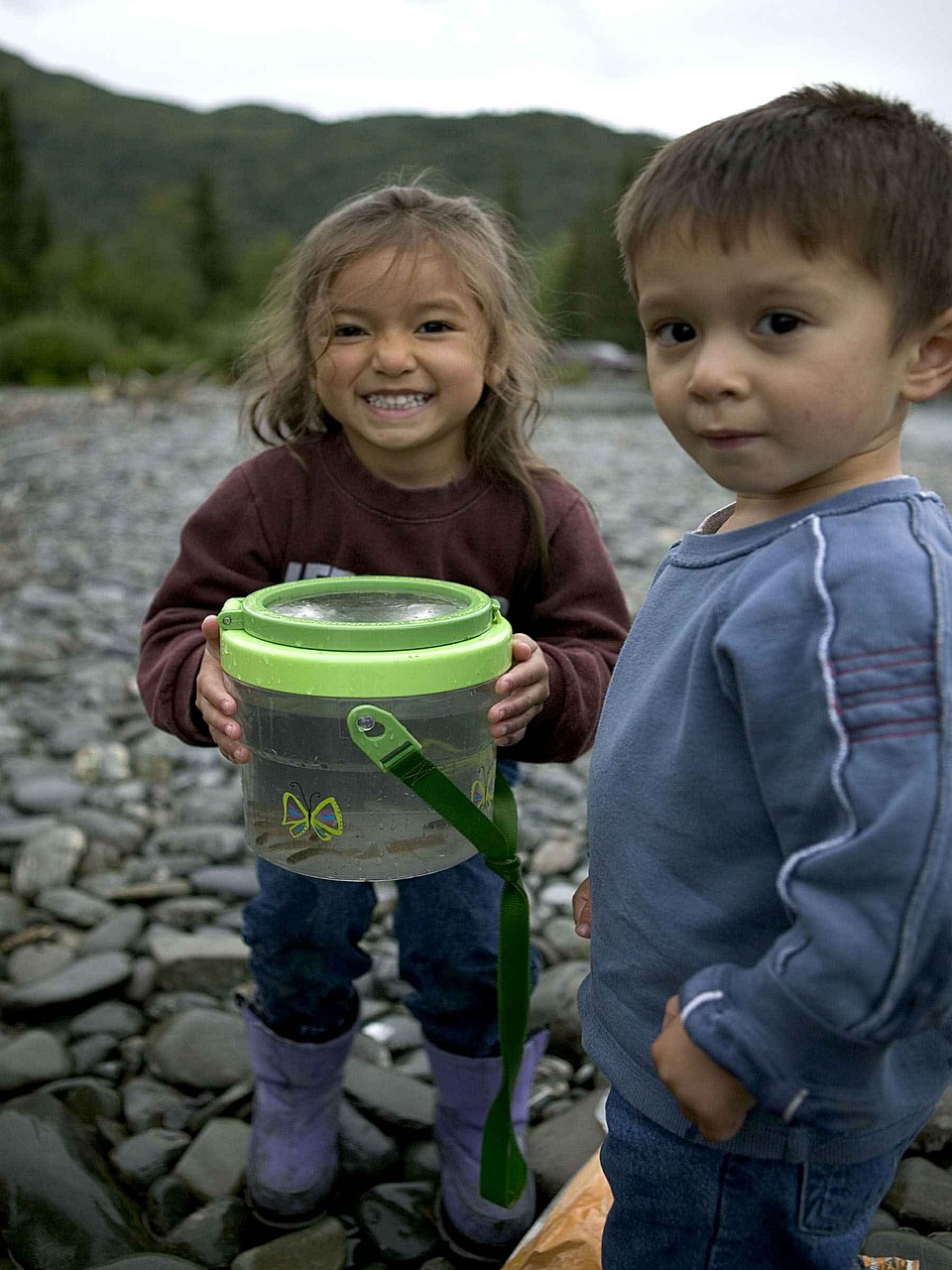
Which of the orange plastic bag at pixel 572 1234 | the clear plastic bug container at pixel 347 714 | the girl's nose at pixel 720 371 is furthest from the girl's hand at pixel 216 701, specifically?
the orange plastic bag at pixel 572 1234

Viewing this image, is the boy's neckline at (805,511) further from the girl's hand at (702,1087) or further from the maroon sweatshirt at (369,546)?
the maroon sweatshirt at (369,546)

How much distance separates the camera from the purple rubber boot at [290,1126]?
2.09 metres

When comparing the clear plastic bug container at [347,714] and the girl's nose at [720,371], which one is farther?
the clear plastic bug container at [347,714]

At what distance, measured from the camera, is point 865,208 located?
1105 millimetres

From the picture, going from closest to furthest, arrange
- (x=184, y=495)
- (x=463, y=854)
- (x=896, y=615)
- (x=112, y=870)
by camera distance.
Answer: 1. (x=896, y=615)
2. (x=463, y=854)
3. (x=112, y=870)
4. (x=184, y=495)

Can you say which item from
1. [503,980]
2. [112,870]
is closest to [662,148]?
[503,980]

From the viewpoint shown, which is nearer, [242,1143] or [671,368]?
[671,368]

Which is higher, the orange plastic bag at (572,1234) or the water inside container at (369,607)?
the water inside container at (369,607)

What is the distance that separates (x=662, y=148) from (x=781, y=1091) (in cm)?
98

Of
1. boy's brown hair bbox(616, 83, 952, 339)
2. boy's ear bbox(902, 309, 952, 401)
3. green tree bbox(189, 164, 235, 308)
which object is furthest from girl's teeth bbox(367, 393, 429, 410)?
green tree bbox(189, 164, 235, 308)

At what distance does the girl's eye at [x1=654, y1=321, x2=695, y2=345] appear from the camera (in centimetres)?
124

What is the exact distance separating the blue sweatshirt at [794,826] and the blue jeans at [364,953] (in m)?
0.58

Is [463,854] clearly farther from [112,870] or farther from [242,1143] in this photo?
[112,870]

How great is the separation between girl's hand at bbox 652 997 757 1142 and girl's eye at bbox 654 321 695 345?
692 millimetres
